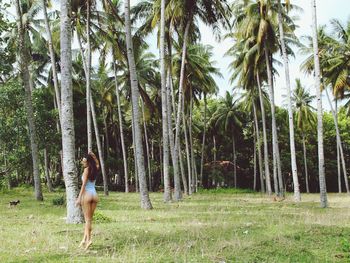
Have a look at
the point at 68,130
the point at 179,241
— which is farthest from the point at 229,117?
the point at 179,241

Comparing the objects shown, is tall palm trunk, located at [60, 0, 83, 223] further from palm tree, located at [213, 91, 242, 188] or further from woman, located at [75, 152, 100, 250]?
palm tree, located at [213, 91, 242, 188]

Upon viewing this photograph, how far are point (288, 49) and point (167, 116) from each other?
14465 mm

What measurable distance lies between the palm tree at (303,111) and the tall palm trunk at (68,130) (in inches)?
1563

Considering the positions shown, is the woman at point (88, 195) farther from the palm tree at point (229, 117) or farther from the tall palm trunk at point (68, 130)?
the palm tree at point (229, 117)

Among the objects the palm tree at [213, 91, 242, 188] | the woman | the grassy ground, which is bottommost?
the grassy ground

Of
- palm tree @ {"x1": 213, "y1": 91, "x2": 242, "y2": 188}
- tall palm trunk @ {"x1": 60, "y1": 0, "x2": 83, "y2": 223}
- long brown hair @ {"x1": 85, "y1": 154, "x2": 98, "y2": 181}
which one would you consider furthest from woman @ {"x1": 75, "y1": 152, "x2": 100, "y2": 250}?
palm tree @ {"x1": 213, "y1": 91, "x2": 242, "y2": 188}

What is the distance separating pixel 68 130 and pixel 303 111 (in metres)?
41.0

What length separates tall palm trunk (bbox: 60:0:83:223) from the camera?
11.9 meters

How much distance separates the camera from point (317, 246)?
8.25 metres

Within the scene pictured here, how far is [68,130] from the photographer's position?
12031 millimetres

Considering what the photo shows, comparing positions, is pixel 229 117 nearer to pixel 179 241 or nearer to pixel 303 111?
pixel 303 111

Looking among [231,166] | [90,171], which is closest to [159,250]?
[90,171]

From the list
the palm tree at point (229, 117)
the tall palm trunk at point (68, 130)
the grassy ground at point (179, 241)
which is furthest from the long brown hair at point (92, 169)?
the palm tree at point (229, 117)

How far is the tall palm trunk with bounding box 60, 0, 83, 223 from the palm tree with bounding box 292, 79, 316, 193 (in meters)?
39.7
